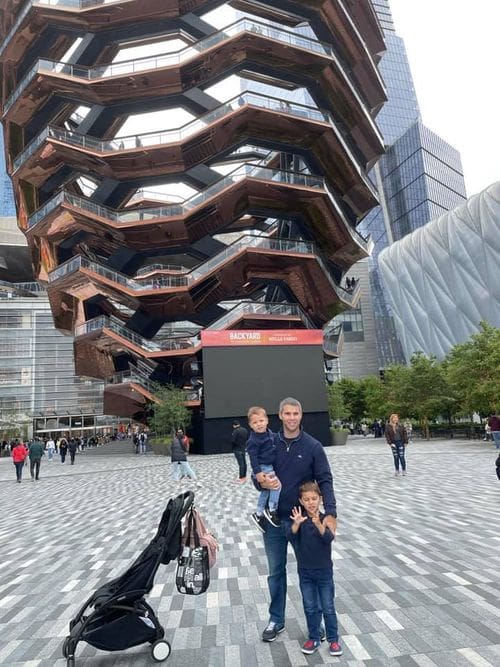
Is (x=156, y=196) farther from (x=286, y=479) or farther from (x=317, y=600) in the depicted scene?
(x=317, y=600)

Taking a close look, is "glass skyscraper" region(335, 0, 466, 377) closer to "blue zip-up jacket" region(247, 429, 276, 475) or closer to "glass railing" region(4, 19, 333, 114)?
"glass railing" region(4, 19, 333, 114)

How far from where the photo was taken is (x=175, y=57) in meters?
29.0

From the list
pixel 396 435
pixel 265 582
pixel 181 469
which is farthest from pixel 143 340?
pixel 265 582

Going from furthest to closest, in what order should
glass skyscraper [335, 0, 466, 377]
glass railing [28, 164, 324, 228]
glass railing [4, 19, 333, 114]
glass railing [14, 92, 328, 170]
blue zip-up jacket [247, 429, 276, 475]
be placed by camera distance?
1. glass skyscraper [335, 0, 466, 377]
2. glass railing [28, 164, 324, 228]
3. glass railing [14, 92, 328, 170]
4. glass railing [4, 19, 333, 114]
5. blue zip-up jacket [247, 429, 276, 475]

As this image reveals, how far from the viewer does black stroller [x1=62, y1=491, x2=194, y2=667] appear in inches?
141

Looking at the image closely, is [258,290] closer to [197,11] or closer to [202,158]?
[202,158]

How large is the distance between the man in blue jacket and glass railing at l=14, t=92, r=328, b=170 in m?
28.9

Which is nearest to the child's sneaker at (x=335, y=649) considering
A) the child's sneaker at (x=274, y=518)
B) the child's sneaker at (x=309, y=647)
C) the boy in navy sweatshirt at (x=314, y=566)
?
the boy in navy sweatshirt at (x=314, y=566)

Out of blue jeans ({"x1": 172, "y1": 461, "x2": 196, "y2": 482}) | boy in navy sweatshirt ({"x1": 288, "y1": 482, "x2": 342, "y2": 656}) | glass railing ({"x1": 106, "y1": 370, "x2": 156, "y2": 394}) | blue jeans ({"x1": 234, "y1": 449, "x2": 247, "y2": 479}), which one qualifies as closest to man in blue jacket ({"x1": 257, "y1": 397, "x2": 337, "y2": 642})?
boy in navy sweatshirt ({"x1": 288, "y1": 482, "x2": 342, "y2": 656})

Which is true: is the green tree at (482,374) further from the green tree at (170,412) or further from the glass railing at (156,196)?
the glass railing at (156,196)

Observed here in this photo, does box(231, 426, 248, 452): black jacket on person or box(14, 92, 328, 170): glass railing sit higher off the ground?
box(14, 92, 328, 170): glass railing

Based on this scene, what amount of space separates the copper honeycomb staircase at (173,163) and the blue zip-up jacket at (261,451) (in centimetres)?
2566

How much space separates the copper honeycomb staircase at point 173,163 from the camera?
29.7 m

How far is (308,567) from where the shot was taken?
144 inches
